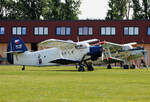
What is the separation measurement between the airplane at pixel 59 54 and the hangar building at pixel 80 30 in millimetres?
28284

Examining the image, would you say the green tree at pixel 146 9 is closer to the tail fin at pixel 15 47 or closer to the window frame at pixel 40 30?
the window frame at pixel 40 30

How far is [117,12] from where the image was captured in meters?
102

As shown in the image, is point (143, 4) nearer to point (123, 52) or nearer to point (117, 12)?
point (117, 12)

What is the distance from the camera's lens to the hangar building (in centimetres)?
6819

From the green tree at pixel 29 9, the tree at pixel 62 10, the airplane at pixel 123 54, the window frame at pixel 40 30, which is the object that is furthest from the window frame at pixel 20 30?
the tree at pixel 62 10

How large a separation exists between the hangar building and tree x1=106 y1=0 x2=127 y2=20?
31228mm

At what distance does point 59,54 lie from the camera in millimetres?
40281

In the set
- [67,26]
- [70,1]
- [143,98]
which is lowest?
[143,98]

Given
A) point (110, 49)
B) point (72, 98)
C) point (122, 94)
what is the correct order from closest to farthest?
1. point (72, 98)
2. point (122, 94)
3. point (110, 49)

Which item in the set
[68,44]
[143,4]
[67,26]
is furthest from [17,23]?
[143,4]

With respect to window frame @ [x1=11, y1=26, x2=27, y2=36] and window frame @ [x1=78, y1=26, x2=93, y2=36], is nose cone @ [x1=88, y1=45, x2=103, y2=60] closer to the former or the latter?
window frame @ [x1=78, y1=26, x2=93, y2=36]

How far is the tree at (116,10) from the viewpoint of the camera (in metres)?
100

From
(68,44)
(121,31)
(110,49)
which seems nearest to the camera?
(68,44)

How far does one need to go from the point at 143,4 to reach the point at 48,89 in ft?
287
